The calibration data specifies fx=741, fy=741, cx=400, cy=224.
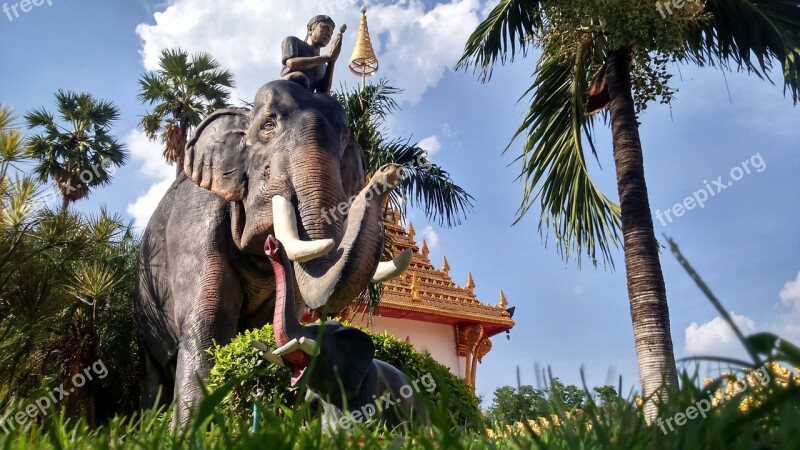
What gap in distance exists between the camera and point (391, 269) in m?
4.05

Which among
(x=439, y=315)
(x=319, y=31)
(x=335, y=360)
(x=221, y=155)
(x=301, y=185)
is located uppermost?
(x=439, y=315)

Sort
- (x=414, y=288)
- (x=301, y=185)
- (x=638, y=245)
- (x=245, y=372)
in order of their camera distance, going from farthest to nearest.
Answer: (x=414, y=288), (x=638, y=245), (x=301, y=185), (x=245, y=372)

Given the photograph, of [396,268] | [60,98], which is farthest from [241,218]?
[60,98]

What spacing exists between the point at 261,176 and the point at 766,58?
6960 millimetres

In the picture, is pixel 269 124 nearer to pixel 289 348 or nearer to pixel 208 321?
pixel 208 321

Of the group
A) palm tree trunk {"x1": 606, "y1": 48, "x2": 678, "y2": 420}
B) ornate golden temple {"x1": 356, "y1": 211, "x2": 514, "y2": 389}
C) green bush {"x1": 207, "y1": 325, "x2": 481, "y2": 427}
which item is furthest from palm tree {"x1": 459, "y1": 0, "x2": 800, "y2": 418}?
ornate golden temple {"x1": 356, "y1": 211, "x2": 514, "y2": 389}

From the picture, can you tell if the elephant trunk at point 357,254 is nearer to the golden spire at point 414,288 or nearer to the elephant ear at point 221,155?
the elephant ear at point 221,155

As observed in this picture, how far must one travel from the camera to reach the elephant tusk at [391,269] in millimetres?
3879

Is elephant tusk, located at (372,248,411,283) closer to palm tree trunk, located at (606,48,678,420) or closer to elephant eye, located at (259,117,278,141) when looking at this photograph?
elephant eye, located at (259,117,278,141)

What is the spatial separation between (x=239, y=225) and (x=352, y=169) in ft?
2.91

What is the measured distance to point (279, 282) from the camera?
3451 mm

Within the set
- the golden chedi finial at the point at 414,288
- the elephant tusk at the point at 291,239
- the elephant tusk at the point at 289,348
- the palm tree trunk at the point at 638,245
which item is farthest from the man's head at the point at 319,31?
the golden chedi finial at the point at 414,288

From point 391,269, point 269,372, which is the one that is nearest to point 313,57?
point 391,269

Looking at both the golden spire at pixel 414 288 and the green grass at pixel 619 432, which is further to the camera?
the golden spire at pixel 414 288
